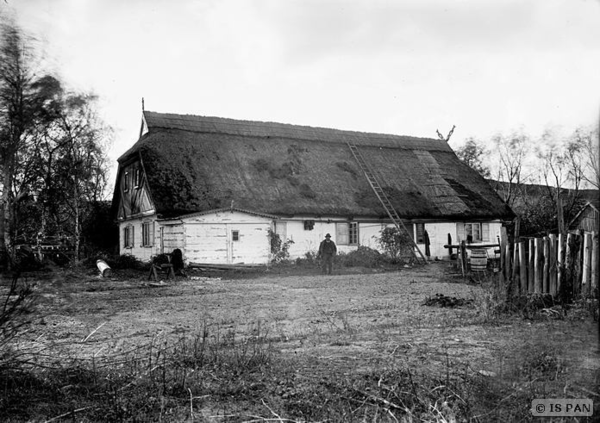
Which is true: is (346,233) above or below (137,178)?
below

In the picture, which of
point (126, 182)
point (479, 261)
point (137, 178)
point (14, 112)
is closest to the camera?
point (14, 112)

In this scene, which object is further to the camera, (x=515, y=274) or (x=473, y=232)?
(x=473, y=232)

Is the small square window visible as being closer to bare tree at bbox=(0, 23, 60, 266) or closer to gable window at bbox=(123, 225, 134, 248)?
gable window at bbox=(123, 225, 134, 248)

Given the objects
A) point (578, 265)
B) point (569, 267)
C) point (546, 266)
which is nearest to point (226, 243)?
point (546, 266)

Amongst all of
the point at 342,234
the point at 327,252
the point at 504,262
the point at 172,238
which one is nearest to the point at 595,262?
the point at 504,262

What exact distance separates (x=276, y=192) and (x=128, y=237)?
859 centimetres

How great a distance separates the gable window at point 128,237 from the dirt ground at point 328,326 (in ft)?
43.6

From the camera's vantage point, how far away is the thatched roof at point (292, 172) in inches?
898

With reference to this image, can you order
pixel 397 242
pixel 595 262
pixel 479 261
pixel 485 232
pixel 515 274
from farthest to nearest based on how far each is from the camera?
1. pixel 485 232
2. pixel 397 242
3. pixel 479 261
4. pixel 515 274
5. pixel 595 262

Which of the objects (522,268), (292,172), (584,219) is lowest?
(522,268)

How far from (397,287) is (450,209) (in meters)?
14.6

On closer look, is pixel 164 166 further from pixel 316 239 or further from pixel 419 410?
pixel 419 410

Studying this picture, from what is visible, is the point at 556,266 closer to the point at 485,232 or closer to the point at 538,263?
the point at 538,263

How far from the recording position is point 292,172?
25969 mm
